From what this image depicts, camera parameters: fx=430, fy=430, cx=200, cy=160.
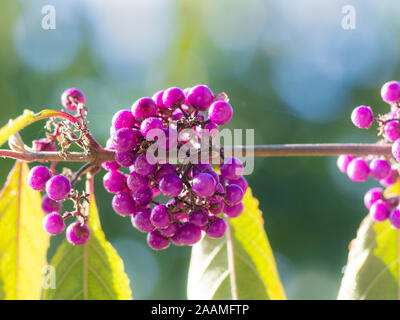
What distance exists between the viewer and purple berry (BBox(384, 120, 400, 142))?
5.40 ft

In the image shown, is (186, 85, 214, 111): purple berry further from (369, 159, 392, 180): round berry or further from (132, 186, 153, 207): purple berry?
(369, 159, 392, 180): round berry

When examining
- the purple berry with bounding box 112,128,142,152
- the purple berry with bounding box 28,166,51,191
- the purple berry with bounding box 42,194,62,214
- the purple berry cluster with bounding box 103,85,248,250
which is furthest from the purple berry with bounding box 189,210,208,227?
the purple berry with bounding box 42,194,62,214

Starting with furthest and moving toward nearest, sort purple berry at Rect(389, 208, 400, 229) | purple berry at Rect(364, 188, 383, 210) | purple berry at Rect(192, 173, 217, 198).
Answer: purple berry at Rect(364, 188, 383, 210) → purple berry at Rect(389, 208, 400, 229) → purple berry at Rect(192, 173, 217, 198)

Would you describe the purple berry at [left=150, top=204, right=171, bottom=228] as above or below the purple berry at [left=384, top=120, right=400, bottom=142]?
below

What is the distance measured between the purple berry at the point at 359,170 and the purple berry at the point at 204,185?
77 centimetres

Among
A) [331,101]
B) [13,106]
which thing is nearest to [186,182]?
[13,106]

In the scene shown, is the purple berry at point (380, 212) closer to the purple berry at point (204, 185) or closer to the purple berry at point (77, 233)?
the purple berry at point (204, 185)

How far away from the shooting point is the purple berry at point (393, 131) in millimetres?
1645

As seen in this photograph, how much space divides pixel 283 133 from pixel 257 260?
782 cm

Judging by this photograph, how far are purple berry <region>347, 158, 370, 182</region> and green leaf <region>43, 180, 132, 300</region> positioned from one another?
1.06 metres

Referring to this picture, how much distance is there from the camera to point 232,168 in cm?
156

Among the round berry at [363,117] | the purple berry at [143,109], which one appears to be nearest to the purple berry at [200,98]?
the purple berry at [143,109]

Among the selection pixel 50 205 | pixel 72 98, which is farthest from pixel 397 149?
pixel 50 205
